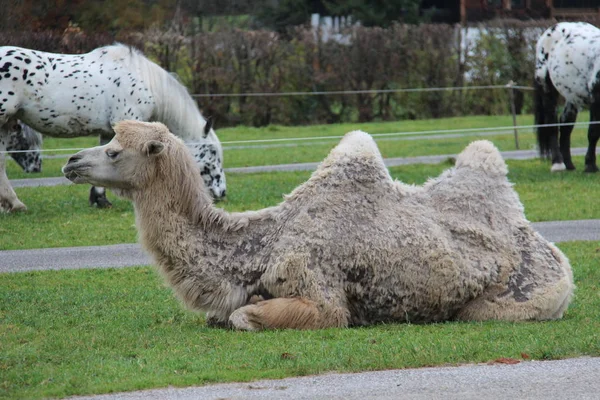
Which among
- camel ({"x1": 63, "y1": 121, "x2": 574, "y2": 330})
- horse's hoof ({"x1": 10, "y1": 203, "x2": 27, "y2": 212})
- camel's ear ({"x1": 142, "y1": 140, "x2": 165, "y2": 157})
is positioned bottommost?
horse's hoof ({"x1": 10, "y1": 203, "x2": 27, "y2": 212})

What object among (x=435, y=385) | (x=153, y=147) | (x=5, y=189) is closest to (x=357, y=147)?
(x=153, y=147)

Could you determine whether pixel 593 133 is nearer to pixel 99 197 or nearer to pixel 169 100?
pixel 169 100

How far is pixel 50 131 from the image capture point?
14.9 m

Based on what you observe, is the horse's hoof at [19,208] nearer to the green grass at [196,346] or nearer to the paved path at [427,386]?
the green grass at [196,346]

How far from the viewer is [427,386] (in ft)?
19.3

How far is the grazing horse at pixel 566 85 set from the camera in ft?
59.5

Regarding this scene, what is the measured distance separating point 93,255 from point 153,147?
183 inches

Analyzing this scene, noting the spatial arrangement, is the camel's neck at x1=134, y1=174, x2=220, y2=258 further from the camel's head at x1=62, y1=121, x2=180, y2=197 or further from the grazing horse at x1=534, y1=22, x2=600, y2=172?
the grazing horse at x1=534, y1=22, x2=600, y2=172

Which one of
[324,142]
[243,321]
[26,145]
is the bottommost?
[324,142]

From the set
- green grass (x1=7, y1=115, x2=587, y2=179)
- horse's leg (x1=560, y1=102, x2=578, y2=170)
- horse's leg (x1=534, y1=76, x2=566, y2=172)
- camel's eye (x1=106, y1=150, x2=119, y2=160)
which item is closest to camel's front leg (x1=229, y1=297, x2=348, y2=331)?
camel's eye (x1=106, y1=150, x2=119, y2=160)

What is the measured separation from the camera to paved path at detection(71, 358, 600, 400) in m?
5.70

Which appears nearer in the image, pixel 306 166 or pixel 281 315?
pixel 281 315

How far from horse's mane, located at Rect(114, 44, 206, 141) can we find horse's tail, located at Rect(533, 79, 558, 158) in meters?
7.26

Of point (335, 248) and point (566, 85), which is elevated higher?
point (566, 85)
